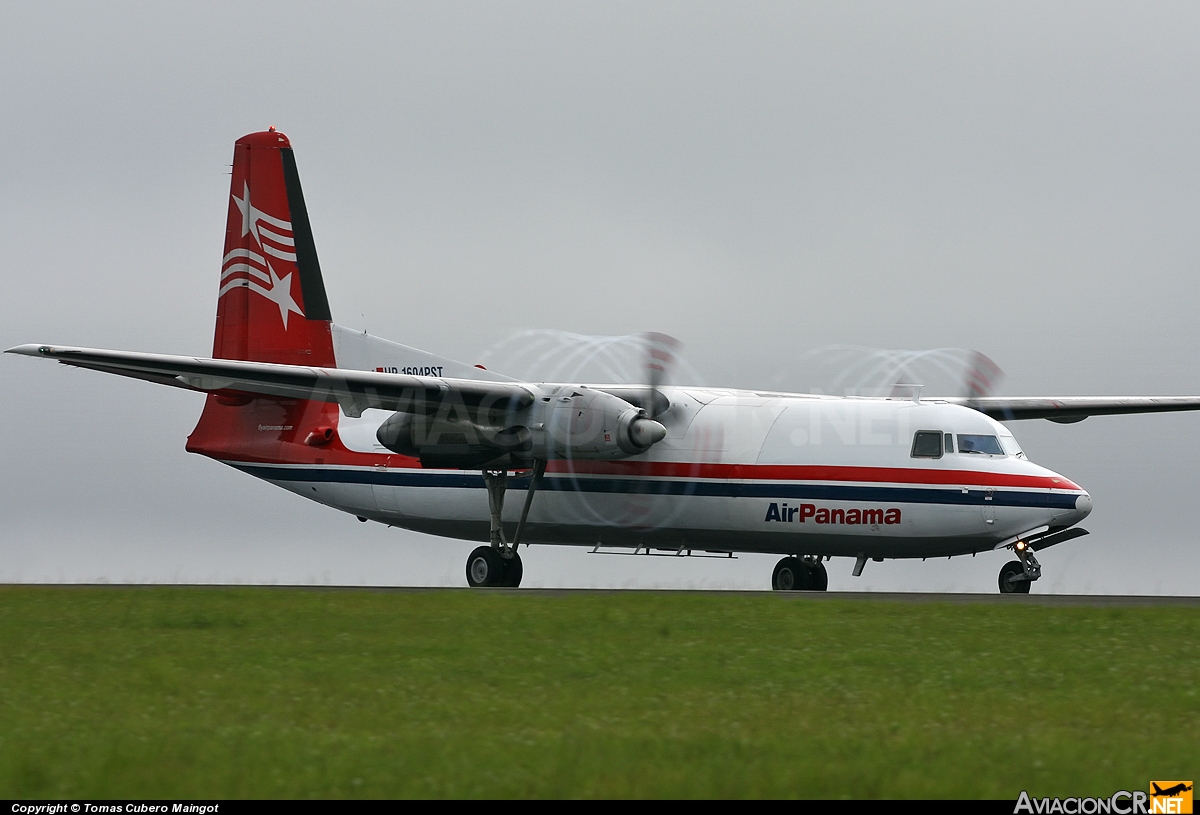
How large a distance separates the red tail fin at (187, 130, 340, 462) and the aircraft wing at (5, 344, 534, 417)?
120 inches

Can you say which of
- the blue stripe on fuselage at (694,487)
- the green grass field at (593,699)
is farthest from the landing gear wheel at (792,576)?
the green grass field at (593,699)

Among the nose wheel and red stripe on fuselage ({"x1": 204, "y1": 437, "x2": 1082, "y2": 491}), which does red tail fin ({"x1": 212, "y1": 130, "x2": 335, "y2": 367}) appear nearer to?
red stripe on fuselage ({"x1": 204, "y1": 437, "x2": 1082, "y2": 491})

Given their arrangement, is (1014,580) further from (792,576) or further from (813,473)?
(792,576)

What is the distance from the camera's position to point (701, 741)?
11195mm

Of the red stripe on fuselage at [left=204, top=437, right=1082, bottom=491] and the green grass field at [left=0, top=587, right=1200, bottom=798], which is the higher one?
the red stripe on fuselage at [left=204, top=437, right=1082, bottom=491]

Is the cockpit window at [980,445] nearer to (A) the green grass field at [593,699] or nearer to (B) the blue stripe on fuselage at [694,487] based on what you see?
(B) the blue stripe on fuselage at [694,487]

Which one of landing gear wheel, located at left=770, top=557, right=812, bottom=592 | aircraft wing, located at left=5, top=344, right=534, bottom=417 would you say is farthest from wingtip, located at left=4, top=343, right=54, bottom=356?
landing gear wheel, located at left=770, top=557, right=812, bottom=592

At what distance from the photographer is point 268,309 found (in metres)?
33.7

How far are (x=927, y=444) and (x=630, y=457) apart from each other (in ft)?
18.2

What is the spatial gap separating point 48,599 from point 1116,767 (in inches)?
672

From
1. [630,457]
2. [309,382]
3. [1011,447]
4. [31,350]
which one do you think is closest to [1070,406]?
[1011,447]

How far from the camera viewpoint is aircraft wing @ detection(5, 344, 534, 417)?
81.7ft

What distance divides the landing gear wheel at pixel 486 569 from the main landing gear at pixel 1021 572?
949 centimetres

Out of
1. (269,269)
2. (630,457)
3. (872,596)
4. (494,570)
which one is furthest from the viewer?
(269,269)
